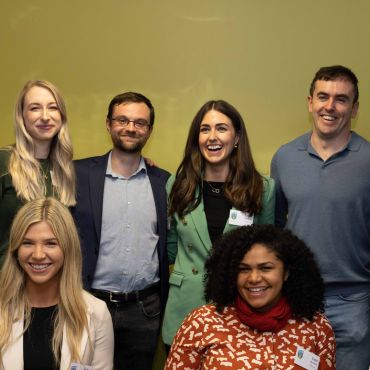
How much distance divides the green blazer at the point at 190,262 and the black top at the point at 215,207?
0.09 ft

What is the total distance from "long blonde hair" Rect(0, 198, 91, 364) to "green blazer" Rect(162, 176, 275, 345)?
64 cm

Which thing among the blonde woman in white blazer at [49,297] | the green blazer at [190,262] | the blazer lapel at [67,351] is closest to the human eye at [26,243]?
the blonde woman in white blazer at [49,297]

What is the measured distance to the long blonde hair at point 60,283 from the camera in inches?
100

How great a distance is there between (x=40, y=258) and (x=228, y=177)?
110cm

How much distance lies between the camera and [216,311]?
256 cm

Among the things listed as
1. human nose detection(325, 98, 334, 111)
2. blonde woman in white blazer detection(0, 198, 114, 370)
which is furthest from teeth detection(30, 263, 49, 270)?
human nose detection(325, 98, 334, 111)

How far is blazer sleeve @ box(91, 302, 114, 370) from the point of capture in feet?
8.52

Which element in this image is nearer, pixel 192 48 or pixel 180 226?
pixel 180 226

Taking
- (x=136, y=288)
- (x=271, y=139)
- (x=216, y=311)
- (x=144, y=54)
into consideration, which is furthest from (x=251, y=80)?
(x=216, y=311)

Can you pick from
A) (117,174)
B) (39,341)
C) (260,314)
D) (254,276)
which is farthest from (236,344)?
(117,174)

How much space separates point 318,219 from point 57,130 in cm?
137

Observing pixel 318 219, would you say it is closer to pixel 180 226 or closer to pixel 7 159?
pixel 180 226

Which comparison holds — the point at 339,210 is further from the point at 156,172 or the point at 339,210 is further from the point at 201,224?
the point at 156,172

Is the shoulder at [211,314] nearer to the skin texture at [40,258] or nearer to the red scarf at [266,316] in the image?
the red scarf at [266,316]
